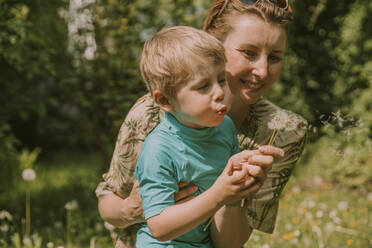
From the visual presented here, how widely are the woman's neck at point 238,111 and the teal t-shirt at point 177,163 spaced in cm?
36

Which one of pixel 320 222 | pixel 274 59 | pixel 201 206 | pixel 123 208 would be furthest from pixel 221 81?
pixel 320 222

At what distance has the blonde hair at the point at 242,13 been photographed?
193 cm

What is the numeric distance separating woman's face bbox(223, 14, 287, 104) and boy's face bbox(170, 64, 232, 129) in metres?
0.45

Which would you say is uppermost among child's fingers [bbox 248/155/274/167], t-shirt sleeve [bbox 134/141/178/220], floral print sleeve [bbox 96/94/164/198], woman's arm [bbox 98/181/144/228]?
child's fingers [bbox 248/155/274/167]

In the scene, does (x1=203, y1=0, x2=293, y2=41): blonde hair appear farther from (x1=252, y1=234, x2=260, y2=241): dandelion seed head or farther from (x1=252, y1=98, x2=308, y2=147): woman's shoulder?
→ (x1=252, y1=234, x2=260, y2=241): dandelion seed head

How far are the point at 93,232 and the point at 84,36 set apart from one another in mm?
1787

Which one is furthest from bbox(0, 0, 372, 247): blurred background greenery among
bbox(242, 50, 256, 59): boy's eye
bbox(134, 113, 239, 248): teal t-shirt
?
bbox(134, 113, 239, 248): teal t-shirt

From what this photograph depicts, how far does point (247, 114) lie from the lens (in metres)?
2.13

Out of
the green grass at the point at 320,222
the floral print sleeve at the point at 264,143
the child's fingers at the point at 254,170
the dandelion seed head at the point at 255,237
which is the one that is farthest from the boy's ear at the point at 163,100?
the dandelion seed head at the point at 255,237

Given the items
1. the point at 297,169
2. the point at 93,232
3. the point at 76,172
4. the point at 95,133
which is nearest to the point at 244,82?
the point at 93,232

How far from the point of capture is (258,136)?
2066 millimetres

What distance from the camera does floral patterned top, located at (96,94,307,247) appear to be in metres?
2.02

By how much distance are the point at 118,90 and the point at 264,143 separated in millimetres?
2382

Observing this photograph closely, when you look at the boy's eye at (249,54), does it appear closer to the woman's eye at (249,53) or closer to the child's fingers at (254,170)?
the woman's eye at (249,53)
